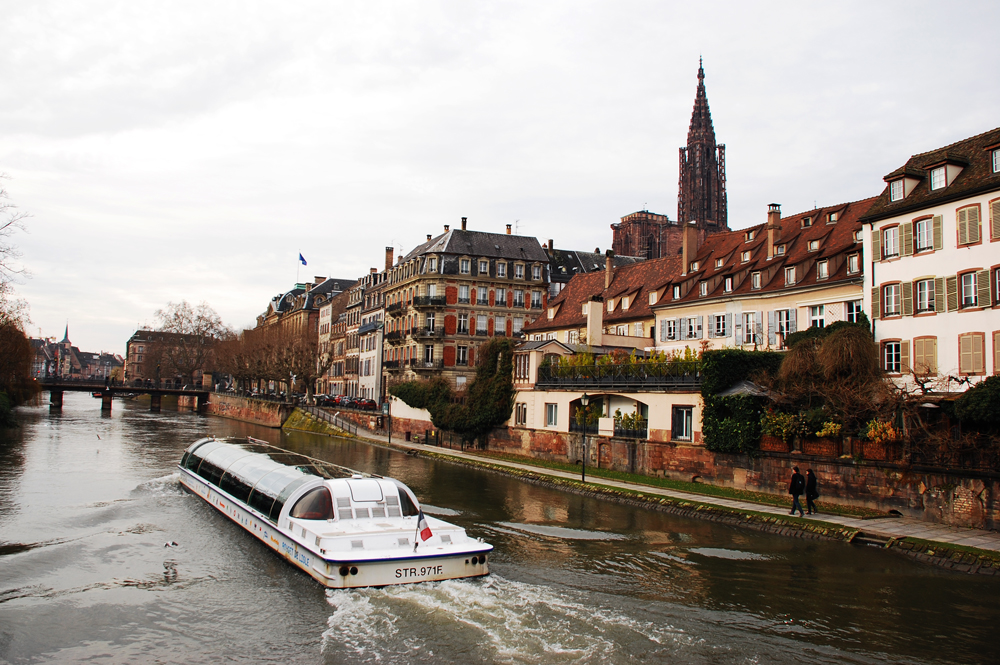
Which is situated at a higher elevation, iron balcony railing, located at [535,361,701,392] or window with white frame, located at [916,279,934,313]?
window with white frame, located at [916,279,934,313]

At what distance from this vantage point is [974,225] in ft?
87.2

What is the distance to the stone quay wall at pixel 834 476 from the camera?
21.7 meters

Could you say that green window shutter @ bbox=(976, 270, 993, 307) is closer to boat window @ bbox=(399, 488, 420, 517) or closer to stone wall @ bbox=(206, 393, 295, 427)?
boat window @ bbox=(399, 488, 420, 517)

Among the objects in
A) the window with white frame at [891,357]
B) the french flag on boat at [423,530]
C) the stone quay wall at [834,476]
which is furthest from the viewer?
the window with white frame at [891,357]

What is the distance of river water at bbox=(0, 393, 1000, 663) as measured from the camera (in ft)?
41.4

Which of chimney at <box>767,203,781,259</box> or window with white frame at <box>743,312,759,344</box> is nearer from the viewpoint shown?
window with white frame at <box>743,312,759,344</box>

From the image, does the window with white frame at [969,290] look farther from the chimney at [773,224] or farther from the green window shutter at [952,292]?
the chimney at [773,224]

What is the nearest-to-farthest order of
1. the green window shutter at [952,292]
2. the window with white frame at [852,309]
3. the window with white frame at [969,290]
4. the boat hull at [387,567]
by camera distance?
the boat hull at [387,567]
the window with white frame at [969,290]
the green window shutter at [952,292]
the window with white frame at [852,309]

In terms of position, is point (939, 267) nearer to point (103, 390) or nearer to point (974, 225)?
point (974, 225)

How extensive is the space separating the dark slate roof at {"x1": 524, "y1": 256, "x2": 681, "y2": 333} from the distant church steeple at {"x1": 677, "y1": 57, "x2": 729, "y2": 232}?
213ft

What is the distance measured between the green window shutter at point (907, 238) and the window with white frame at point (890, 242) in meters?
0.38

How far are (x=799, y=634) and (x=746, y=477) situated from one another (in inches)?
643

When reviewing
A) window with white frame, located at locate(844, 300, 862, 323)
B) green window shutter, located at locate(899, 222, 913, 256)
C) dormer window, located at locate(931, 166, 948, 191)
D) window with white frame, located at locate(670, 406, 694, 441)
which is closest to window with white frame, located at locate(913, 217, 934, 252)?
green window shutter, located at locate(899, 222, 913, 256)

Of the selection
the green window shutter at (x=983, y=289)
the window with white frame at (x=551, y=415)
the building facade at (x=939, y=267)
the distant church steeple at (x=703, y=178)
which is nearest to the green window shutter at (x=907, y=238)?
the building facade at (x=939, y=267)
